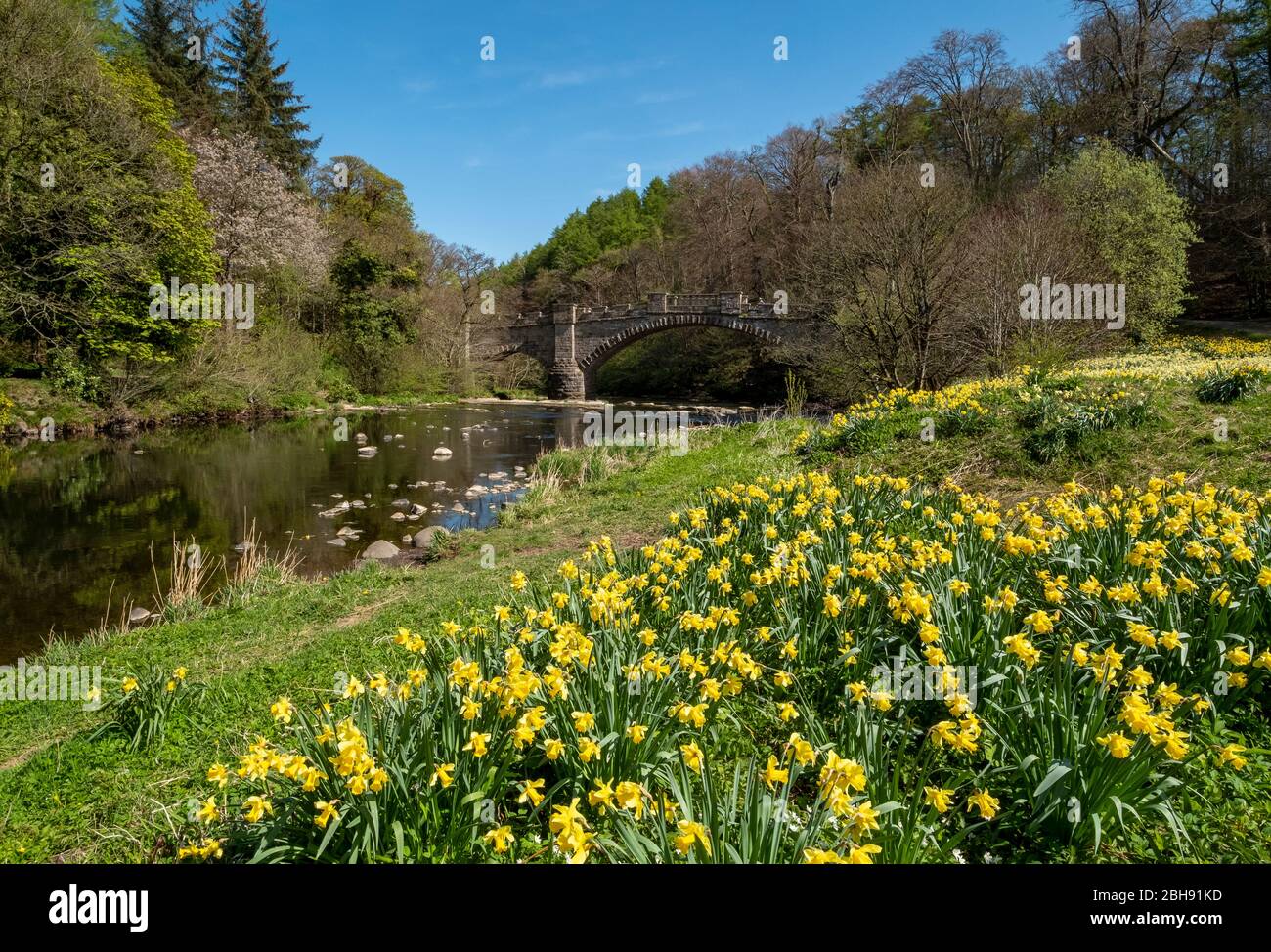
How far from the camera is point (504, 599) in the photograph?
5.19m

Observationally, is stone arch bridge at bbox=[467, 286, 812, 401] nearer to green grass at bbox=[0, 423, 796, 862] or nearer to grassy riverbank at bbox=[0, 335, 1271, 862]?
grassy riverbank at bbox=[0, 335, 1271, 862]

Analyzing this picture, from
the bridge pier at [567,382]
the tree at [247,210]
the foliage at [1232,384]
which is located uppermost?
the tree at [247,210]

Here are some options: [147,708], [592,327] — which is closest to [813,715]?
[147,708]

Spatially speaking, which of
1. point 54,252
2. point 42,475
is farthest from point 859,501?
point 54,252

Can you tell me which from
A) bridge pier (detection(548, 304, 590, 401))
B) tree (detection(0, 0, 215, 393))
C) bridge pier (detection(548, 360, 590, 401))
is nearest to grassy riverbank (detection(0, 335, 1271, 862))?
tree (detection(0, 0, 215, 393))

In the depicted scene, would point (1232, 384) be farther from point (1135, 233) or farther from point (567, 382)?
point (567, 382)

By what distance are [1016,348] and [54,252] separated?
81.3ft

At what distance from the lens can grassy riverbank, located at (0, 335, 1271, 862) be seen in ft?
9.45

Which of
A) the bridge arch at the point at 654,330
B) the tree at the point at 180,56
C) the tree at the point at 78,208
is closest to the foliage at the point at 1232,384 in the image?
the bridge arch at the point at 654,330

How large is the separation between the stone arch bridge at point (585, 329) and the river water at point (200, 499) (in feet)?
50.7

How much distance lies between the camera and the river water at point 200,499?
28.1 ft

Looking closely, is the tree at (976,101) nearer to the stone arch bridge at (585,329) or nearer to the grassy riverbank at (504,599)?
the stone arch bridge at (585,329)

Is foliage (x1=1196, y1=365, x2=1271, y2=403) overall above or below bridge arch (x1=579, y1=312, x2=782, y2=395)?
below

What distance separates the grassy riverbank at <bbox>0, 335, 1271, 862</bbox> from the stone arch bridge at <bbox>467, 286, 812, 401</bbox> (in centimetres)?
2307
